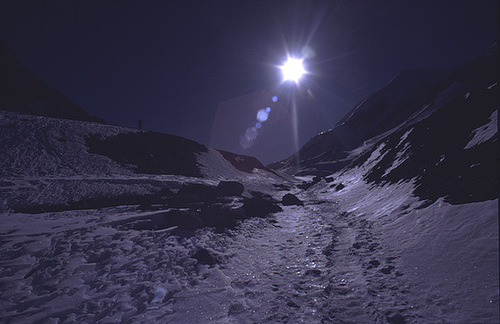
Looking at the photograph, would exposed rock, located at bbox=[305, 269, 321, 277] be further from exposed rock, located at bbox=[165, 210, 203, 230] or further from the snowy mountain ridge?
exposed rock, located at bbox=[165, 210, 203, 230]

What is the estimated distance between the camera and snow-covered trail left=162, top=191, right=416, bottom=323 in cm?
521

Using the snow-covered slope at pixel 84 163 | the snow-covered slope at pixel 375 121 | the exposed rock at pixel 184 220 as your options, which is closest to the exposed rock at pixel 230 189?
the snow-covered slope at pixel 84 163

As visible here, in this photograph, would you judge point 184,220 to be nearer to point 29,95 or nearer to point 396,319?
point 396,319

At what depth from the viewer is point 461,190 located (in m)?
8.57

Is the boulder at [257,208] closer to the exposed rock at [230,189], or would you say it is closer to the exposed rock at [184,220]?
the exposed rock at [184,220]

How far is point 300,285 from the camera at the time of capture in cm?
651

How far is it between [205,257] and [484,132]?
14703 millimetres

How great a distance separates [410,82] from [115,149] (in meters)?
152

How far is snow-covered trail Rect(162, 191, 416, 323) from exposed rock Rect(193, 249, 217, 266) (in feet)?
1.31

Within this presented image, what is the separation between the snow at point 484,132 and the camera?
1037 cm

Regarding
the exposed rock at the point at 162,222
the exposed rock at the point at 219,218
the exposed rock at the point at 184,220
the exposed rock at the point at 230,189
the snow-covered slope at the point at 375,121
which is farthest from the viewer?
the snow-covered slope at the point at 375,121

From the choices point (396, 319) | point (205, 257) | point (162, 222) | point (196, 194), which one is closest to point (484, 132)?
point (396, 319)

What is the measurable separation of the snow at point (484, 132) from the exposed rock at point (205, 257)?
1341 cm

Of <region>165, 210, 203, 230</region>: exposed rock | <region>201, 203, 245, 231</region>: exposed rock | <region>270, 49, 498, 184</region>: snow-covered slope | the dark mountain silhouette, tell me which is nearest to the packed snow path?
<region>165, 210, 203, 230</region>: exposed rock
